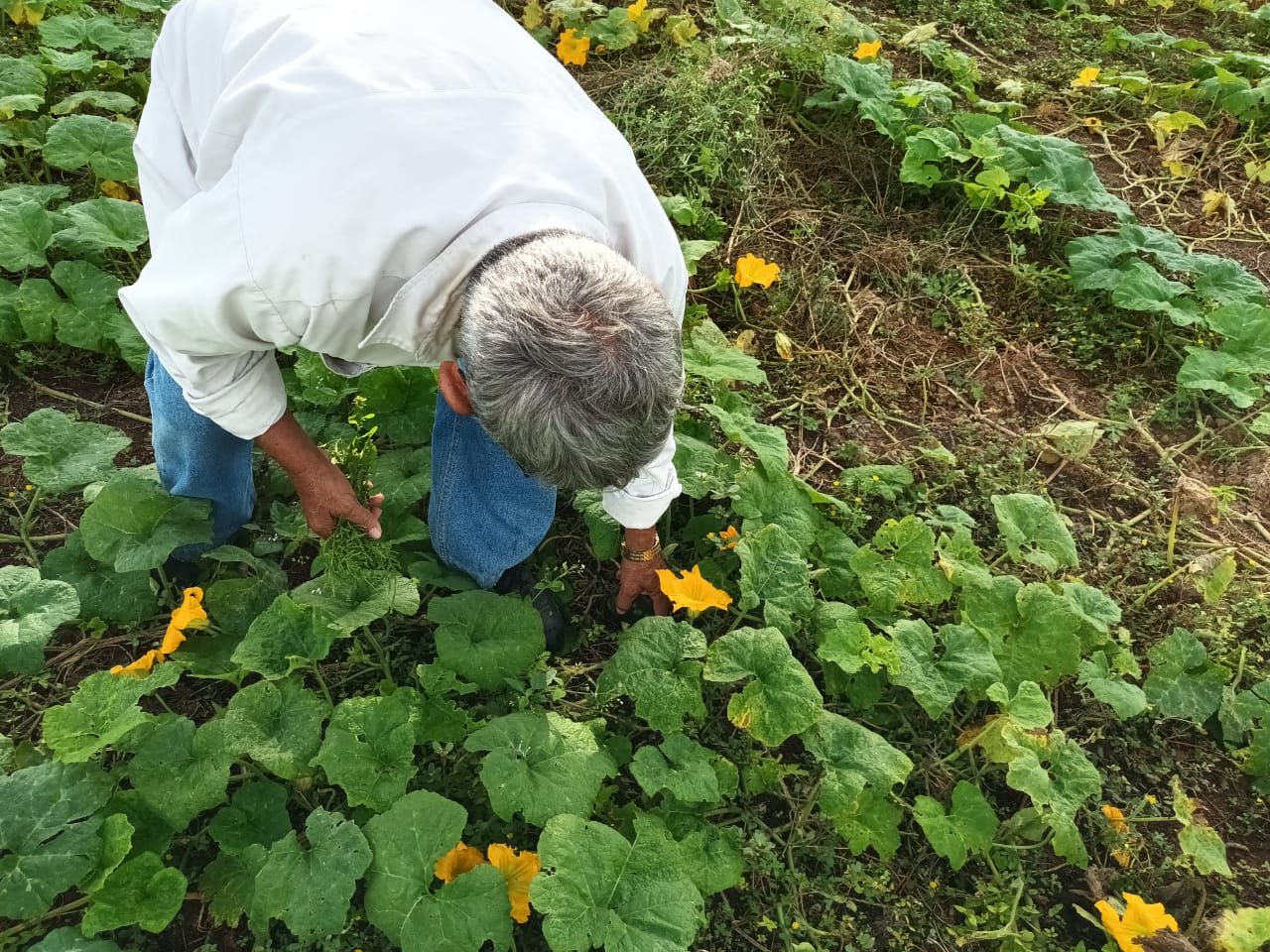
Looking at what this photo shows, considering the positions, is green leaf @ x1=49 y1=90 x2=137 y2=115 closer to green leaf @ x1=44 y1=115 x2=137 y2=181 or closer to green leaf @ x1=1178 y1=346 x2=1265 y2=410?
green leaf @ x1=44 y1=115 x2=137 y2=181

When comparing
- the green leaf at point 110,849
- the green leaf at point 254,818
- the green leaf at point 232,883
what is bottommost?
the green leaf at point 232,883

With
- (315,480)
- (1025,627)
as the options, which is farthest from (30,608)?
(1025,627)

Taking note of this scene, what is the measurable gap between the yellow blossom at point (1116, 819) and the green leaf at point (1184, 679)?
305 millimetres

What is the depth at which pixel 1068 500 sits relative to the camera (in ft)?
9.09

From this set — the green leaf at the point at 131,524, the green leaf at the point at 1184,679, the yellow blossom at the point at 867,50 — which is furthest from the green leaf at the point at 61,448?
the yellow blossom at the point at 867,50

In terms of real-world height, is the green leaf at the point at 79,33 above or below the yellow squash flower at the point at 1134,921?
above

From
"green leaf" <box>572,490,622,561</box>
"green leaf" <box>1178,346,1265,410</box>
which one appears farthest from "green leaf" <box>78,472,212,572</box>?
"green leaf" <box>1178,346,1265,410</box>

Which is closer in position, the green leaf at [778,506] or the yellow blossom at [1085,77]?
the green leaf at [778,506]

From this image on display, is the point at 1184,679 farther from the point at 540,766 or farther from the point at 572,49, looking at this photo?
the point at 572,49

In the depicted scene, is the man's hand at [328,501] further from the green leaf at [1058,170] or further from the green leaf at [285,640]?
the green leaf at [1058,170]

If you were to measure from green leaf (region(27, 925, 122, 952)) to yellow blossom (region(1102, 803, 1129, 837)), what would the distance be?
2.22 meters

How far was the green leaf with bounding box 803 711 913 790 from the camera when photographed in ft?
6.38

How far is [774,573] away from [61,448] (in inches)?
74.9

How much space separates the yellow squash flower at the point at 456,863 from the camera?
1.78 m
